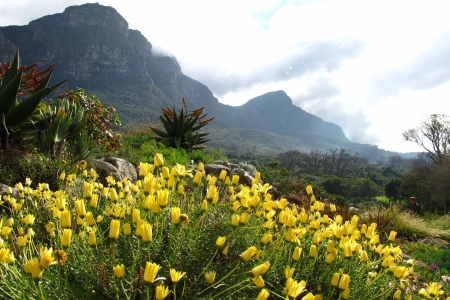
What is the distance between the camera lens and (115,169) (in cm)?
439

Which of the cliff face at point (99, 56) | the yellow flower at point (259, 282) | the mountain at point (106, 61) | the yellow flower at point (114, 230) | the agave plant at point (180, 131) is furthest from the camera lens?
the cliff face at point (99, 56)

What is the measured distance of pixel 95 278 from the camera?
115 centimetres

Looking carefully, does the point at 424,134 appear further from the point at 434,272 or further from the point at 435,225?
the point at 434,272

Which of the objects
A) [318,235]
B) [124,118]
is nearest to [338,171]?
[124,118]

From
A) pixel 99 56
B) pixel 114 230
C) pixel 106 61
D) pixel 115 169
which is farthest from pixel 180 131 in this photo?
pixel 99 56

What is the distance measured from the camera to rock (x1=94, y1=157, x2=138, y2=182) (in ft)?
14.3

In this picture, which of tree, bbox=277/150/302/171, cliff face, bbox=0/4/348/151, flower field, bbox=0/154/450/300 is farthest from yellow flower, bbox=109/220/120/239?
cliff face, bbox=0/4/348/151

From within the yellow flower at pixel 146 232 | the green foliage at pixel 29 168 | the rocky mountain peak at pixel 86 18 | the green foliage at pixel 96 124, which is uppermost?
the rocky mountain peak at pixel 86 18

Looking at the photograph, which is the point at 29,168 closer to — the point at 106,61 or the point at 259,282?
the point at 259,282

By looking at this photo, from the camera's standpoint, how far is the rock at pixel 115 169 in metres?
4.35

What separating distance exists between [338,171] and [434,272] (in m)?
46.9

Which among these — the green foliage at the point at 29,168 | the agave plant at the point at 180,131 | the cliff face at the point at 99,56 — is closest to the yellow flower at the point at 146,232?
the green foliage at the point at 29,168

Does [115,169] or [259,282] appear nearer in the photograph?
[259,282]

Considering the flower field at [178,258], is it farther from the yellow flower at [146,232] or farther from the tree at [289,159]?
the tree at [289,159]
